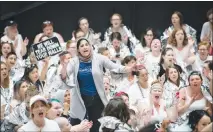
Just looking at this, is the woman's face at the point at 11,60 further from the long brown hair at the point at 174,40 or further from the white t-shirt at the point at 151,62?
the long brown hair at the point at 174,40

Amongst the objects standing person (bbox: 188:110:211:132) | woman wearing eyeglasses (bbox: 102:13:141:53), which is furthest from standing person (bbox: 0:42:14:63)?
standing person (bbox: 188:110:211:132)

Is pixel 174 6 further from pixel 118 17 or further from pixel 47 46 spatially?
pixel 47 46

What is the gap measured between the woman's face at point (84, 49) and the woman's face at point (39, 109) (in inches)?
56.2

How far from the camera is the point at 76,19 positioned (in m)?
14.6

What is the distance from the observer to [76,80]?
8617 millimetres

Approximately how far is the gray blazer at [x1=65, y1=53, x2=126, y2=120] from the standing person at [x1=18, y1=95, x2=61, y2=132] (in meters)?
1.30

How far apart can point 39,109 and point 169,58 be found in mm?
3828

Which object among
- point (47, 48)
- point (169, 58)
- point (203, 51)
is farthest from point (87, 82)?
point (203, 51)

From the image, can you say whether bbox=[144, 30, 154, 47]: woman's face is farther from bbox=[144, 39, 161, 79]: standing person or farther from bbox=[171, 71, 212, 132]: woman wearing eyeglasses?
bbox=[171, 71, 212, 132]: woman wearing eyeglasses

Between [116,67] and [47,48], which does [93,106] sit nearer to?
[116,67]

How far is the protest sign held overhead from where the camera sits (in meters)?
9.43

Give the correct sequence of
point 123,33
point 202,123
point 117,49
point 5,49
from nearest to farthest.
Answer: point 202,123 → point 5,49 → point 117,49 → point 123,33

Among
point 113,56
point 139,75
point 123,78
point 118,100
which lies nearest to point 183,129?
point 118,100

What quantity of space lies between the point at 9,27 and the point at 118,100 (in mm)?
5988
